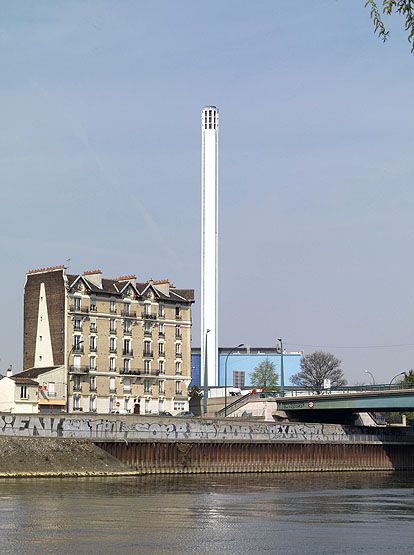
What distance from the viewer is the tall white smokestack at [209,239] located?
629 feet

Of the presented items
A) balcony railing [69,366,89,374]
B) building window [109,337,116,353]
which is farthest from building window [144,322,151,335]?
balcony railing [69,366,89,374]

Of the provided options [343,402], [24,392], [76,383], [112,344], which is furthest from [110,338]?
[343,402]

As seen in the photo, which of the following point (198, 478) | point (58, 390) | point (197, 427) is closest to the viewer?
point (198, 478)

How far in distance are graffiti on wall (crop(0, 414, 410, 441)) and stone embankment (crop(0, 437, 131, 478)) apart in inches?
84.0

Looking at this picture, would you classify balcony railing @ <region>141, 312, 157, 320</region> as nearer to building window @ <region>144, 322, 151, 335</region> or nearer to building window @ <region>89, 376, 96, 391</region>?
building window @ <region>144, 322, 151, 335</region>

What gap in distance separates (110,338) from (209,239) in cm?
4067

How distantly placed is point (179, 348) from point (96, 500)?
93.4 metres

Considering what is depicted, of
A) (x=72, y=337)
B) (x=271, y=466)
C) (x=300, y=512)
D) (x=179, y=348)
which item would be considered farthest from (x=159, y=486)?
(x=179, y=348)

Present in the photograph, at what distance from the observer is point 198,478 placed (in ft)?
361

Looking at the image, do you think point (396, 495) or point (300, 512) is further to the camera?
point (396, 495)

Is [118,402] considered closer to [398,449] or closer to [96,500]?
[398,449]

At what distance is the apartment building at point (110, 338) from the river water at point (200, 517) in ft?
177

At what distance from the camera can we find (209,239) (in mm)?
192500

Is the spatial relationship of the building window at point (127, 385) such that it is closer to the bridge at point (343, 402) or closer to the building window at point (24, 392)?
the bridge at point (343, 402)
